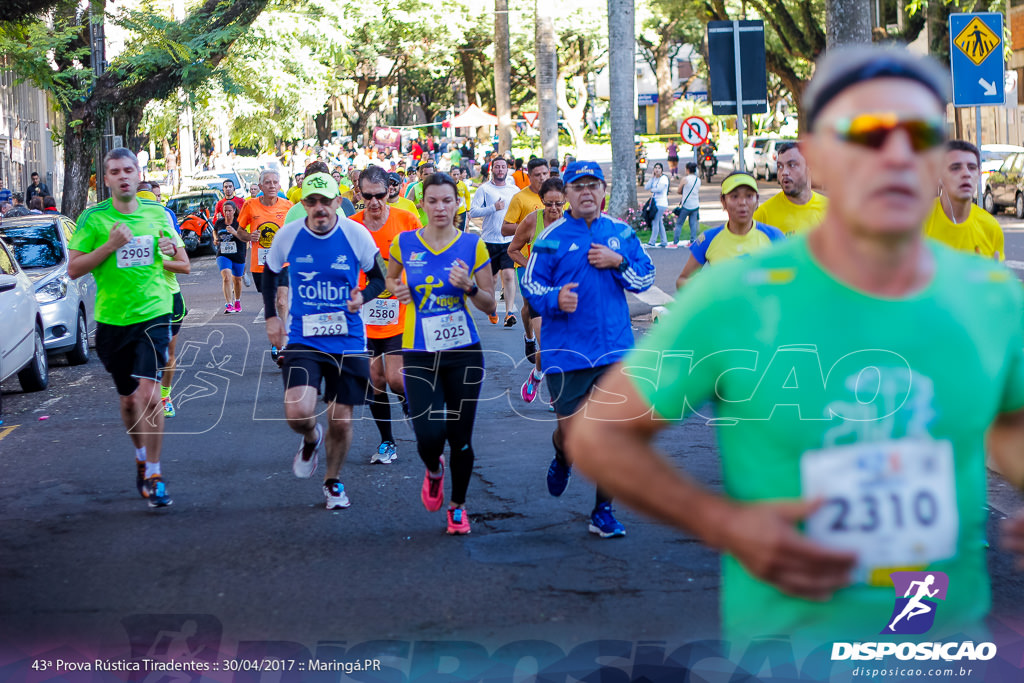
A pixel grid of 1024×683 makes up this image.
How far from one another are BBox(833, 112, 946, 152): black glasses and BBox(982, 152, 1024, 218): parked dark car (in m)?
27.8

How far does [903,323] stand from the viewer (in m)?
2.04

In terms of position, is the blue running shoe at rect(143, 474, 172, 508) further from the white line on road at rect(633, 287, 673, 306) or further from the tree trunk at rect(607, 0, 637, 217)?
the tree trunk at rect(607, 0, 637, 217)

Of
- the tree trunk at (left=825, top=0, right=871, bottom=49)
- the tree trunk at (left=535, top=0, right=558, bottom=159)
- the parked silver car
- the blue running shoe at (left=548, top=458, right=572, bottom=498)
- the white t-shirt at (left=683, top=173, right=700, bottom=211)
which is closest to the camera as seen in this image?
the blue running shoe at (left=548, top=458, right=572, bottom=498)

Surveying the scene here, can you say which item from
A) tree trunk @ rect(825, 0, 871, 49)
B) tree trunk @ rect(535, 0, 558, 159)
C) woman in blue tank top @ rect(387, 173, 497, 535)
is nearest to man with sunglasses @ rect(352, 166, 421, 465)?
woman in blue tank top @ rect(387, 173, 497, 535)

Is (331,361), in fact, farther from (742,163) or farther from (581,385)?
(742,163)

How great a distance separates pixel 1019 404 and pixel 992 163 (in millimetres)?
31646

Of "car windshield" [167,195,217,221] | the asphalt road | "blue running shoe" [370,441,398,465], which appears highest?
"car windshield" [167,195,217,221]

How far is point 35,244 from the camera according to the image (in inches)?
599

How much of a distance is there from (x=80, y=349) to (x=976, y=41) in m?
9.96

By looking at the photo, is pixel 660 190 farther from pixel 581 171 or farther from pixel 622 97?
pixel 581 171

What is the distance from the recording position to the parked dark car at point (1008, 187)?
28.0 m

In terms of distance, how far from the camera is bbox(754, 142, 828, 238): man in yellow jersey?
8156mm

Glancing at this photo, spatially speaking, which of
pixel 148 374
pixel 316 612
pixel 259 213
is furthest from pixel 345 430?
pixel 259 213

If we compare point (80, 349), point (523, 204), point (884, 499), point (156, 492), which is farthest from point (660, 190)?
point (884, 499)
